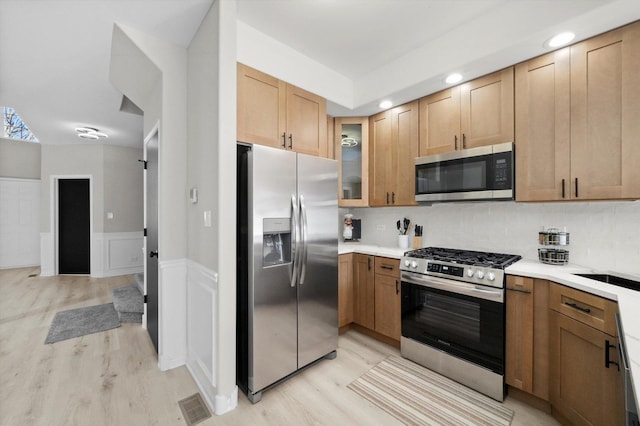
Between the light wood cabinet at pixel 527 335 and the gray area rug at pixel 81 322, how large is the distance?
3998mm

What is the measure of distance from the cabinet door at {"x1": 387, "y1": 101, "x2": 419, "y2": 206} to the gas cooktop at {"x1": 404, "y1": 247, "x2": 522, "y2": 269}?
1.76 ft

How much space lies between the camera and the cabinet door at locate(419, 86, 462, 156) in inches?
98.5

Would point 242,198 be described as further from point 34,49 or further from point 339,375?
point 34,49

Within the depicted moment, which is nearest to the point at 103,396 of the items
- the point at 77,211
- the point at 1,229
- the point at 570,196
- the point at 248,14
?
the point at 248,14

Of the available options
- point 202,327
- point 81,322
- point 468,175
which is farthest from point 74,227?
point 468,175

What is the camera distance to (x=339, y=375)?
7.54 ft

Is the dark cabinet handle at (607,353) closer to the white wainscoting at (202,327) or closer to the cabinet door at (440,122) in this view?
the cabinet door at (440,122)

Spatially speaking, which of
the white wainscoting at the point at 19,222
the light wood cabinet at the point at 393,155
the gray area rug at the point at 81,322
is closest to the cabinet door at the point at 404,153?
the light wood cabinet at the point at 393,155

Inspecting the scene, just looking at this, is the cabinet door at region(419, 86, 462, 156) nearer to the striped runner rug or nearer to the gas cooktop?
the gas cooktop

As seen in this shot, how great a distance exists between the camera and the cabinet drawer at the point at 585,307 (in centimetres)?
144

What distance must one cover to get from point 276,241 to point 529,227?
6.95ft

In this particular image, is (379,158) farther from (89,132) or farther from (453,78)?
(89,132)

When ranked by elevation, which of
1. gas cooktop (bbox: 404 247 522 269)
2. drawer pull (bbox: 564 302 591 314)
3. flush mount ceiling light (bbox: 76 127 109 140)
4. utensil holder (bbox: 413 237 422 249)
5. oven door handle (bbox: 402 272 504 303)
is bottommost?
oven door handle (bbox: 402 272 504 303)

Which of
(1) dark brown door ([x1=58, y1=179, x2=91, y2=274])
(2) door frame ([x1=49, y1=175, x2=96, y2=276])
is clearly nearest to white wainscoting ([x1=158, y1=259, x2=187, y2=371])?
(2) door frame ([x1=49, y1=175, x2=96, y2=276])
